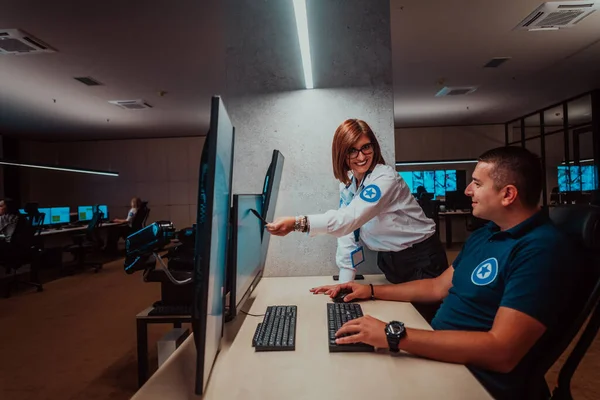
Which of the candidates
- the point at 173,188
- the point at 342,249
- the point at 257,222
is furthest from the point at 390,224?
the point at 173,188

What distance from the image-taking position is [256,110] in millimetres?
2445

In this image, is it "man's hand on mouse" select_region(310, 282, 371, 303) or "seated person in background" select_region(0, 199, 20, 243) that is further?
"seated person in background" select_region(0, 199, 20, 243)

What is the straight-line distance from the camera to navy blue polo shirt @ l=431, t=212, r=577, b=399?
103 cm

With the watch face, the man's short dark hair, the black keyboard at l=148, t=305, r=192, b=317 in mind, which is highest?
the man's short dark hair

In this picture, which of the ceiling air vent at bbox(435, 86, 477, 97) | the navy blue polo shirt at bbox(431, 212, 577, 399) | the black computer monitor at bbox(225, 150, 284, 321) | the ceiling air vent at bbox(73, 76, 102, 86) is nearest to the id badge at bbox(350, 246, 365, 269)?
the black computer monitor at bbox(225, 150, 284, 321)

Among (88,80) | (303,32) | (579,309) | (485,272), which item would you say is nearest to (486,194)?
(485,272)

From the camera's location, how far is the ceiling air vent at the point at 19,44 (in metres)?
4.22

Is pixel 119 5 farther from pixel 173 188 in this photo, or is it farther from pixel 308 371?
pixel 173 188

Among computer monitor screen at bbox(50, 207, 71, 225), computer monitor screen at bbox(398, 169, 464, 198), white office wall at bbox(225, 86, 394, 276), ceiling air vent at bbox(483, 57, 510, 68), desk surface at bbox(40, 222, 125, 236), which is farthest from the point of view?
computer monitor screen at bbox(398, 169, 464, 198)

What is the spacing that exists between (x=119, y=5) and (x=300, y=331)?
11.6 feet

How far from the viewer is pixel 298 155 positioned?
2.43 metres

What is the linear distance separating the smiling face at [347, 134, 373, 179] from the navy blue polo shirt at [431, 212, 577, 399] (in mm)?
765

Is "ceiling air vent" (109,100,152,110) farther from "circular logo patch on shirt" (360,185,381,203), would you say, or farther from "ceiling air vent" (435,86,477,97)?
"circular logo patch on shirt" (360,185,381,203)

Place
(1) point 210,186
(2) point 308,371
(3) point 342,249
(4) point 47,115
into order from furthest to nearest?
(4) point 47,115
(3) point 342,249
(2) point 308,371
(1) point 210,186
